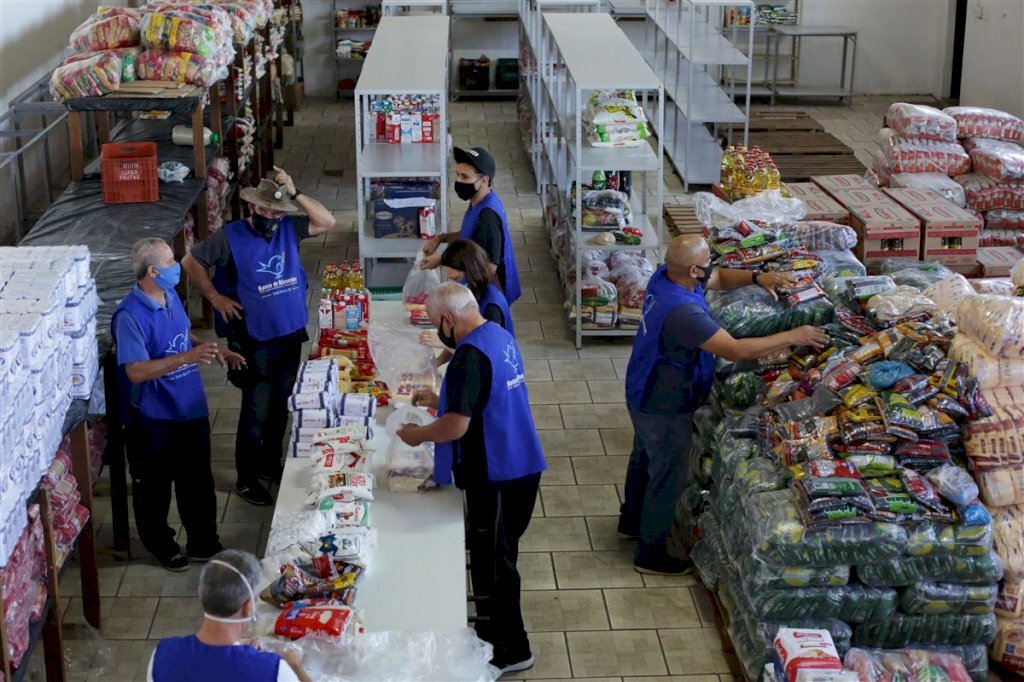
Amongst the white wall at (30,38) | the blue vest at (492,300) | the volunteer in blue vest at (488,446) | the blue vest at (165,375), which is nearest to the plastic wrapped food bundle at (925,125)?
the blue vest at (492,300)

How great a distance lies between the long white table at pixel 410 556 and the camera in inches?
184

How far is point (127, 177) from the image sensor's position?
8883 mm

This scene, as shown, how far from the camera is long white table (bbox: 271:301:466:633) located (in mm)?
4668

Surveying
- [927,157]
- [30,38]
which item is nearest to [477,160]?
[927,157]

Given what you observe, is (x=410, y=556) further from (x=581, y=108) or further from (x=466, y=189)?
(x=581, y=108)

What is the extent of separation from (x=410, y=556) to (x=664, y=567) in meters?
2.13

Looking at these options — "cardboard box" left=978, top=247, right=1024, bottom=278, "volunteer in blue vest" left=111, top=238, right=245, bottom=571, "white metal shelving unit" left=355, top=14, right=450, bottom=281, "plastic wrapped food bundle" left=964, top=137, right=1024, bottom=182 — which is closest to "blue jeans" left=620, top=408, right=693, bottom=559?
"volunteer in blue vest" left=111, top=238, right=245, bottom=571

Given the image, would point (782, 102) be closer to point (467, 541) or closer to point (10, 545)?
point (467, 541)

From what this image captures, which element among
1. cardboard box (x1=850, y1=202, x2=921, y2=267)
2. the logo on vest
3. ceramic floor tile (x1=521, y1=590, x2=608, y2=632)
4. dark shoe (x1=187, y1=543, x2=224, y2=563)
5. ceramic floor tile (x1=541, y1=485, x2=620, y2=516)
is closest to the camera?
the logo on vest

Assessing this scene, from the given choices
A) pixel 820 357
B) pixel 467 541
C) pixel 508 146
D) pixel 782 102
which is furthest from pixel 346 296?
pixel 782 102

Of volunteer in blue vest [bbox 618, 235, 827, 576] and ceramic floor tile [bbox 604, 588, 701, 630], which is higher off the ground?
volunteer in blue vest [bbox 618, 235, 827, 576]

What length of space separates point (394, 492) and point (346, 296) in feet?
5.87

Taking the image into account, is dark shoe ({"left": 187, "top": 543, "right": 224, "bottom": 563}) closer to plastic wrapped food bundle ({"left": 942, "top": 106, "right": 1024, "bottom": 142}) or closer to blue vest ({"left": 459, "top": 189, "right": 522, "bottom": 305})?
blue vest ({"left": 459, "top": 189, "right": 522, "bottom": 305})

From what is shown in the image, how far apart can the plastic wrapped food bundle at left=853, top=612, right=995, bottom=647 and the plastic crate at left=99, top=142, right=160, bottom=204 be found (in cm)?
570
